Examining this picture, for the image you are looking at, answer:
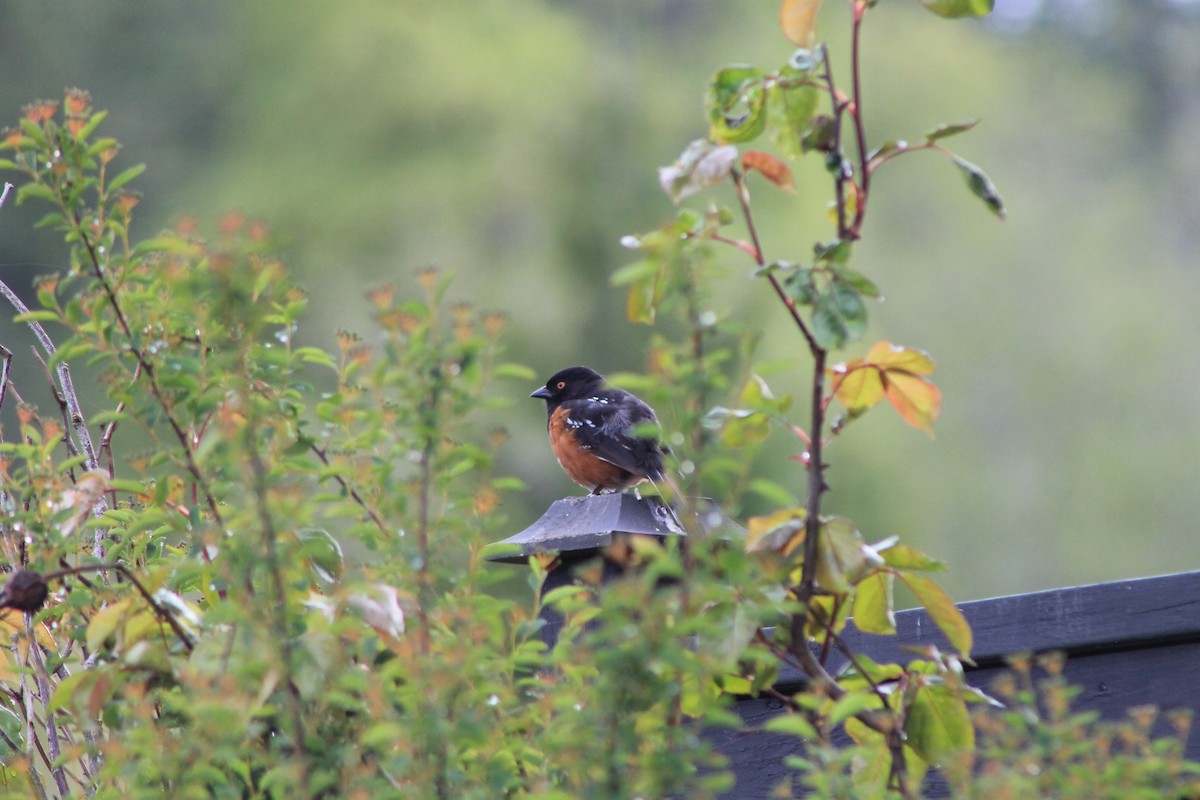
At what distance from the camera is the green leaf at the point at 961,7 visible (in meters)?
1.38

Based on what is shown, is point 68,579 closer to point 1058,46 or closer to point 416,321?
point 416,321

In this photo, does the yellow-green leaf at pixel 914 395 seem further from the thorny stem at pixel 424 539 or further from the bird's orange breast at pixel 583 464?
the bird's orange breast at pixel 583 464

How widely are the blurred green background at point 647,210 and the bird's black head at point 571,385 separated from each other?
4218 millimetres

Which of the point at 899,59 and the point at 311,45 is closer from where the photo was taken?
the point at 311,45

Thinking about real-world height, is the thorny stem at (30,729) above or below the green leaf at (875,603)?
below

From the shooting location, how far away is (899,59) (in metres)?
13.1

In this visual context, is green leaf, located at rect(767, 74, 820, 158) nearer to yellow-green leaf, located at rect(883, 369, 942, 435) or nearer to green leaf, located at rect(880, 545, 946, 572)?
yellow-green leaf, located at rect(883, 369, 942, 435)

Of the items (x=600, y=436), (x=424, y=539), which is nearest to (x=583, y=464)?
(x=600, y=436)

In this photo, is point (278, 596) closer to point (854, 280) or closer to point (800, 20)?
point (854, 280)

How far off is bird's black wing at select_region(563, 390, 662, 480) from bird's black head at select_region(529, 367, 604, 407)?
13cm

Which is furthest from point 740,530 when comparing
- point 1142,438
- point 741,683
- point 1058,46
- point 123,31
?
point 1058,46

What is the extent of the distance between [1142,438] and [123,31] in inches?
428

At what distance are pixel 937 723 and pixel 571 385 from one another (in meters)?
3.64

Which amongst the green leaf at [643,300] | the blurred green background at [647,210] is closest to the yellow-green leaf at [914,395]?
the green leaf at [643,300]
